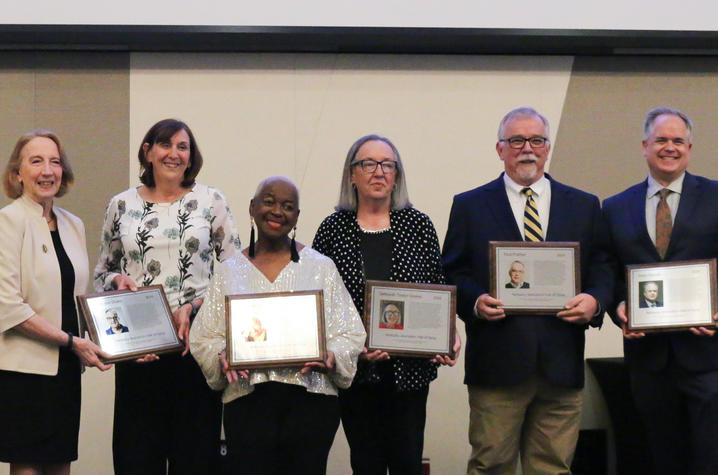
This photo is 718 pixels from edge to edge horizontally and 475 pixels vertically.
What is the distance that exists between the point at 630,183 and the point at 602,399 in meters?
1.17

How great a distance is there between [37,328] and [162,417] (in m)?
0.53

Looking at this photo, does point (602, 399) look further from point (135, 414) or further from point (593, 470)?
point (135, 414)

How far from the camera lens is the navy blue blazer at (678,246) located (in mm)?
3252

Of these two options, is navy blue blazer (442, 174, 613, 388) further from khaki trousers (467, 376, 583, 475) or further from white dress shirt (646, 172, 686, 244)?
white dress shirt (646, 172, 686, 244)

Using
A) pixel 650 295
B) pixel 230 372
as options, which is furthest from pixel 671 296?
pixel 230 372

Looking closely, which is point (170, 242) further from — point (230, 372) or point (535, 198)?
point (535, 198)

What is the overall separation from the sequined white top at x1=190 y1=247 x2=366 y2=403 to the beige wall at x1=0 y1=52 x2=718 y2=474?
1.79 meters

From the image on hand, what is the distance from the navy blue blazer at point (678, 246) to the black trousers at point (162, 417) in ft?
5.13

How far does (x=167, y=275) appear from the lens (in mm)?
3227

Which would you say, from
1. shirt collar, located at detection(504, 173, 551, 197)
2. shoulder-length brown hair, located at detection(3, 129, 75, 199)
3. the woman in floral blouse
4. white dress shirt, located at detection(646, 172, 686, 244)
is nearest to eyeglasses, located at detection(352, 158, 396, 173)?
shirt collar, located at detection(504, 173, 551, 197)

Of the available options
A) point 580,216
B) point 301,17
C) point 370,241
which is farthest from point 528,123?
point 301,17

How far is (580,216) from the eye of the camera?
130 inches

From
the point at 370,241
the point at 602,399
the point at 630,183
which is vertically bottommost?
the point at 602,399

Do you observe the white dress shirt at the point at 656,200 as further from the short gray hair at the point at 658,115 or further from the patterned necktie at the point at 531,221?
the patterned necktie at the point at 531,221
